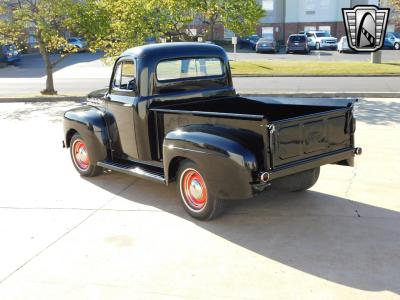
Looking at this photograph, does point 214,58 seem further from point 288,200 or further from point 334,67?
point 334,67

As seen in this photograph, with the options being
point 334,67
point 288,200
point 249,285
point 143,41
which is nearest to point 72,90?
point 143,41

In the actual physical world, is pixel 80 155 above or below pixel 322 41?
above

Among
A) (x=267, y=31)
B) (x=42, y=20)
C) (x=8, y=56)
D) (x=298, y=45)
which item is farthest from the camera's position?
(x=267, y=31)

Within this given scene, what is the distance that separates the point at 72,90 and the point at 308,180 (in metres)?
15.4

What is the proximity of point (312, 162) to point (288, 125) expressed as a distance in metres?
0.59

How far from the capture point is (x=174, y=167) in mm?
5699

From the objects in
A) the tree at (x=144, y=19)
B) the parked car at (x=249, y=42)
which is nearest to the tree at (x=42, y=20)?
the tree at (x=144, y=19)

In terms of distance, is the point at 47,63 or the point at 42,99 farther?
the point at 47,63

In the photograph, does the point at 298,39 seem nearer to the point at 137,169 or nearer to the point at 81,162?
the point at 81,162

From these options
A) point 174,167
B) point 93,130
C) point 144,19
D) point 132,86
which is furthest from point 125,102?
point 144,19

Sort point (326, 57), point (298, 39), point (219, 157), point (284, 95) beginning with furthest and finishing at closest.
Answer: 1. point (298, 39)
2. point (326, 57)
3. point (284, 95)
4. point (219, 157)

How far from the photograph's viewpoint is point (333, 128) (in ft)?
17.8

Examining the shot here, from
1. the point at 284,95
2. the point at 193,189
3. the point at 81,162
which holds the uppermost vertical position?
the point at 193,189

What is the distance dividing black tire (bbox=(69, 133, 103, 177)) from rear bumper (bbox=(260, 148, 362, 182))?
3188 millimetres
